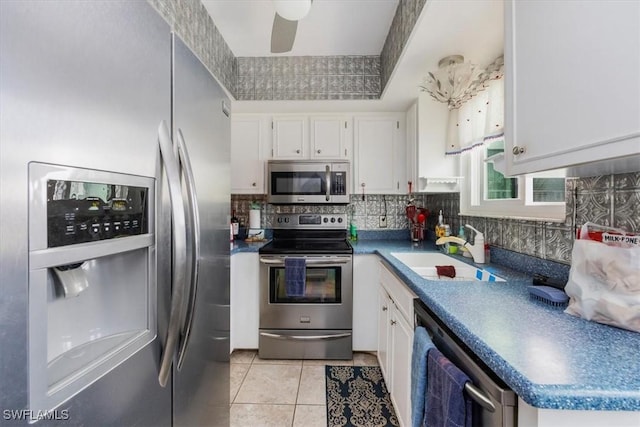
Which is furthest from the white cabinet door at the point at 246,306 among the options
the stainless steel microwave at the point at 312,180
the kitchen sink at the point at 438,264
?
the kitchen sink at the point at 438,264

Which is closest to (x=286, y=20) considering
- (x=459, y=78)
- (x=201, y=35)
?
(x=201, y=35)

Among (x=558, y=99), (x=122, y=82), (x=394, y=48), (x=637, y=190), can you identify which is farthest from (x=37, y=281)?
(x=394, y=48)

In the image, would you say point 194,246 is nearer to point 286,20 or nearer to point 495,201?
point 286,20

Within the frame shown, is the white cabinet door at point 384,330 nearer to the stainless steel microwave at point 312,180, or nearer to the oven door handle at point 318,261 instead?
the oven door handle at point 318,261

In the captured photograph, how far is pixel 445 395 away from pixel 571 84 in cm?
91

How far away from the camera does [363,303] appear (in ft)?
7.76

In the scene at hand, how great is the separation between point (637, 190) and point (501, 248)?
80cm

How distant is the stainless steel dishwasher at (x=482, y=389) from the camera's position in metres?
0.66

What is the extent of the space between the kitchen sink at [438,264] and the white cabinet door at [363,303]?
0.96ft

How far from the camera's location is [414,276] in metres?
1.41

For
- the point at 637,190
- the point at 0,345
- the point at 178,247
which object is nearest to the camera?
the point at 0,345

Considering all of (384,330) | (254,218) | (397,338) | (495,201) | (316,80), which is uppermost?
(316,80)

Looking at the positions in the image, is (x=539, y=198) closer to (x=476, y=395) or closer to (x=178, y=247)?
(x=476, y=395)

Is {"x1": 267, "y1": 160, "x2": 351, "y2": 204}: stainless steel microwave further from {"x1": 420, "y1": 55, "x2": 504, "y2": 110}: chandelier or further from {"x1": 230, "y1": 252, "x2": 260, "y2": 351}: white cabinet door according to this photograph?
{"x1": 420, "y1": 55, "x2": 504, "y2": 110}: chandelier
